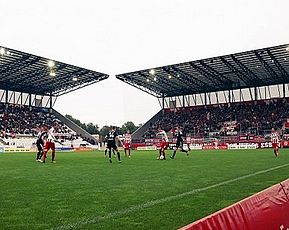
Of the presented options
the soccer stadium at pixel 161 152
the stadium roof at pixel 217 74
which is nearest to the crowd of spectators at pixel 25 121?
the soccer stadium at pixel 161 152

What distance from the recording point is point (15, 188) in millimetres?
8297

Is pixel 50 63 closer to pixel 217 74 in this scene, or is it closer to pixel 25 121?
pixel 25 121

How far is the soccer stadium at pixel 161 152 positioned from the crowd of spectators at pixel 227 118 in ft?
0.63

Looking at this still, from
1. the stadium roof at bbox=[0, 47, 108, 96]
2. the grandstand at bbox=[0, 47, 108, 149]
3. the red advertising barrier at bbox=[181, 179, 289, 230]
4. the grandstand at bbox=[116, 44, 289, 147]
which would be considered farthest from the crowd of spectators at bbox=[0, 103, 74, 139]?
the red advertising barrier at bbox=[181, 179, 289, 230]

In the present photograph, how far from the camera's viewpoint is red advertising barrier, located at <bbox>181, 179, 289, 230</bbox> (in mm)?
2517

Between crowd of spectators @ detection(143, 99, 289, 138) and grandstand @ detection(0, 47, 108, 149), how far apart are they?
15051 mm

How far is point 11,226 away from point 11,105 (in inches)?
2148

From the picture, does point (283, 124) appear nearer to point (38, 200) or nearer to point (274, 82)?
point (274, 82)

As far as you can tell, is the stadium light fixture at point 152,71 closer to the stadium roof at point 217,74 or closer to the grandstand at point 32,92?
the stadium roof at point 217,74

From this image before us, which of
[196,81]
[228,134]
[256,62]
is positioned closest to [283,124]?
[228,134]

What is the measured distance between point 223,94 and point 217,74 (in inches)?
408

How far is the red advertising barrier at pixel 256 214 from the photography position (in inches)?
99.1

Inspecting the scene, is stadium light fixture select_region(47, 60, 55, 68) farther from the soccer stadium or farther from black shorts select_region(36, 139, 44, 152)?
black shorts select_region(36, 139, 44, 152)

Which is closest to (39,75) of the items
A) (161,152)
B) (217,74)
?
(217,74)
